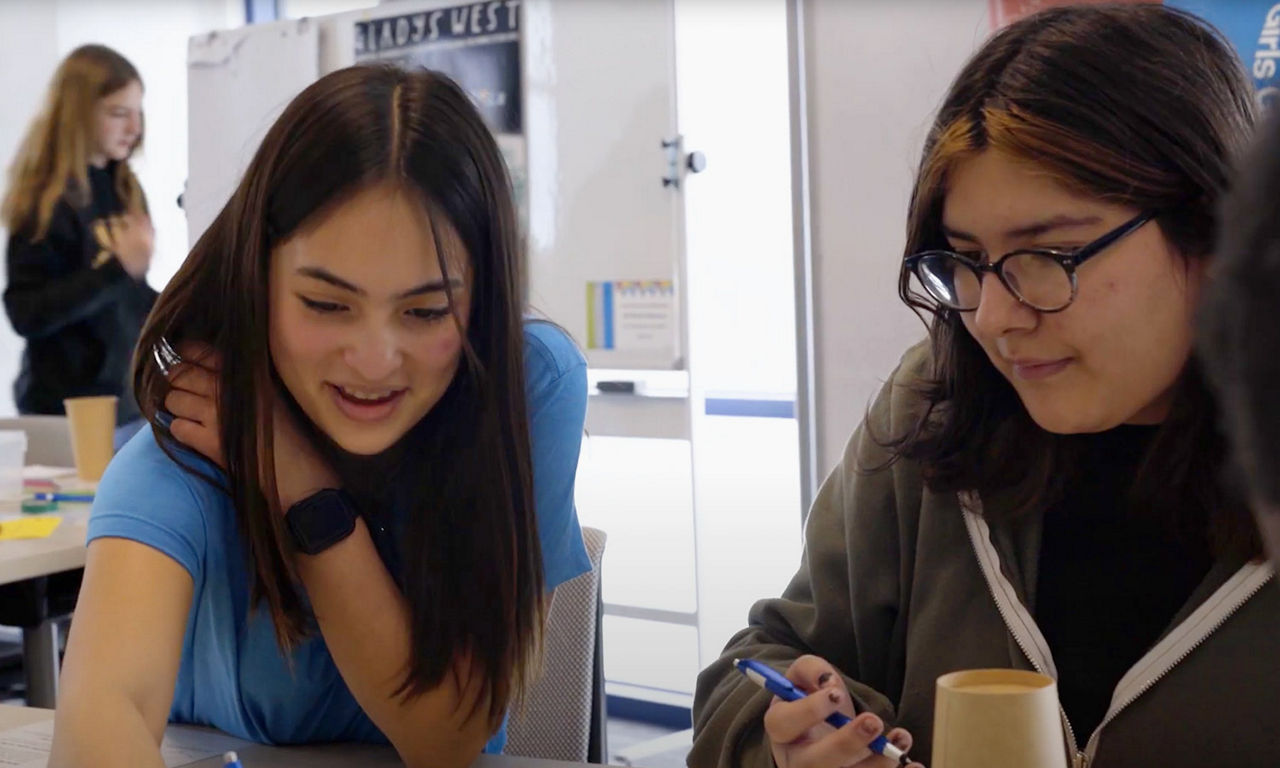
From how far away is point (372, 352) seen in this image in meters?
1.25

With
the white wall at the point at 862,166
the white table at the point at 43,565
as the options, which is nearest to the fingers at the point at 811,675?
the white table at the point at 43,565

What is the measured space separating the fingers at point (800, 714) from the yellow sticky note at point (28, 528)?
154cm

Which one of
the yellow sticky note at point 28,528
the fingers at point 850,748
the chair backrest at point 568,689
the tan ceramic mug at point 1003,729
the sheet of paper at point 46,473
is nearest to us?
the tan ceramic mug at point 1003,729

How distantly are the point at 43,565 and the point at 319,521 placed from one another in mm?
943

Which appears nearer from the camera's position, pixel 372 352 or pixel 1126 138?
pixel 1126 138

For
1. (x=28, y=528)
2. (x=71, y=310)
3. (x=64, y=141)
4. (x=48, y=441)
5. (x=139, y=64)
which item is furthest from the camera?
(x=139, y=64)

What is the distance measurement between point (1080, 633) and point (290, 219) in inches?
32.0

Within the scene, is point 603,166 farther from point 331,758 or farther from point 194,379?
point 331,758

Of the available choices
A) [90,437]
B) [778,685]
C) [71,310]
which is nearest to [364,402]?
[778,685]

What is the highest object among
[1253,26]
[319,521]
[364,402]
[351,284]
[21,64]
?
[21,64]

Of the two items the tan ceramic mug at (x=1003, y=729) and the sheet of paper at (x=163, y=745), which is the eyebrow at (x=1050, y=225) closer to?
the tan ceramic mug at (x=1003, y=729)

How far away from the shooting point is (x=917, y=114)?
318 cm

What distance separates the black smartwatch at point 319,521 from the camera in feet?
4.43

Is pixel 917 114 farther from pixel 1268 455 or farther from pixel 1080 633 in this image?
pixel 1268 455
